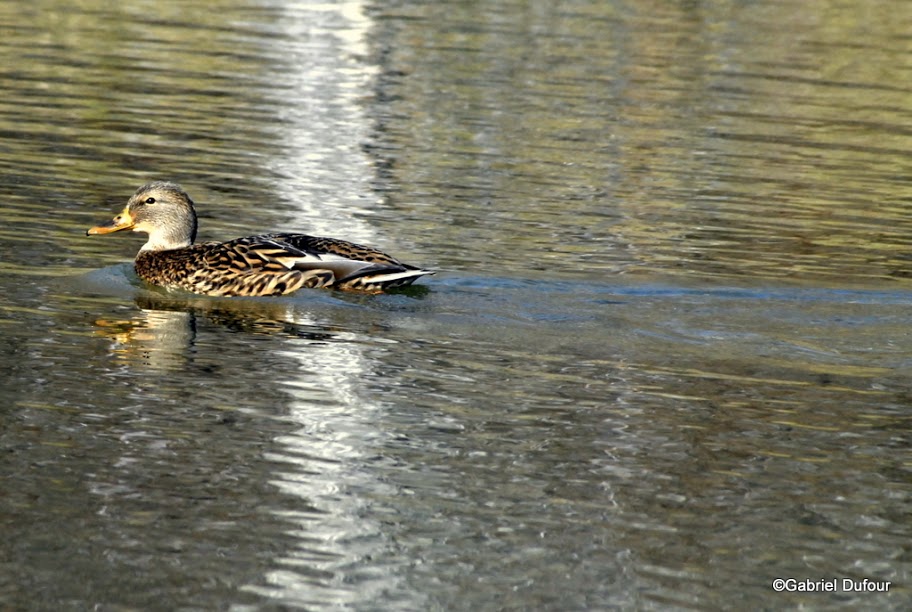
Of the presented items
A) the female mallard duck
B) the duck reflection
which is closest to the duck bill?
the female mallard duck

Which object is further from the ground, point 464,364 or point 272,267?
point 272,267

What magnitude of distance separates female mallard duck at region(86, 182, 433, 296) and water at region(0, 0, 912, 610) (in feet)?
0.49

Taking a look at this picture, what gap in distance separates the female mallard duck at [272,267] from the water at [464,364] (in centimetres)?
15

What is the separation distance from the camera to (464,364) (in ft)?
34.5

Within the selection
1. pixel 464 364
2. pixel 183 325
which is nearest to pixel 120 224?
pixel 183 325

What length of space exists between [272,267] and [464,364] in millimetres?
2312

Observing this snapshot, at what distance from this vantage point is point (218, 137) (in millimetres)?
20359

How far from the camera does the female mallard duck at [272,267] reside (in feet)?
39.6

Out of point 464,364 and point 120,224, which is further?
point 120,224

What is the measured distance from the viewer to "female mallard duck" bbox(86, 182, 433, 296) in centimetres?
1206

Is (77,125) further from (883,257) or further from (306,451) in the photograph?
(306,451)

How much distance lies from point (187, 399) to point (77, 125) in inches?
472

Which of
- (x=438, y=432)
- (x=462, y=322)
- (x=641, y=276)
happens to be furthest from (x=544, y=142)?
(x=438, y=432)

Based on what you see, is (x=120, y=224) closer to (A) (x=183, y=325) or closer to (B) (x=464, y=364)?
(A) (x=183, y=325)
